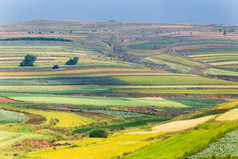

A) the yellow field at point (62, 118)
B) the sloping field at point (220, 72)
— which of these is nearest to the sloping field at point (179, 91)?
the yellow field at point (62, 118)

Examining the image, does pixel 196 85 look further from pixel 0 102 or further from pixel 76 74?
pixel 0 102

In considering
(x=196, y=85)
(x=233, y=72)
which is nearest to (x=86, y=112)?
(x=196, y=85)

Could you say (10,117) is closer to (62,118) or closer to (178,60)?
(62,118)

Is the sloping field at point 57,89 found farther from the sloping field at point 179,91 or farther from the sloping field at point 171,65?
the sloping field at point 171,65

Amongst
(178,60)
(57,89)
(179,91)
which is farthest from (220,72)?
(57,89)

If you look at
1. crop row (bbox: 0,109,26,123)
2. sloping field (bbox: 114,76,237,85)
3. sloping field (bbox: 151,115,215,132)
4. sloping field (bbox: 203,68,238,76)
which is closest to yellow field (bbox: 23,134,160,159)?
sloping field (bbox: 151,115,215,132)

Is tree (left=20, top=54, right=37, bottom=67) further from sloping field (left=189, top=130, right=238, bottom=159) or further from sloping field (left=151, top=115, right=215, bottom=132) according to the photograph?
sloping field (left=189, top=130, right=238, bottom=159)
